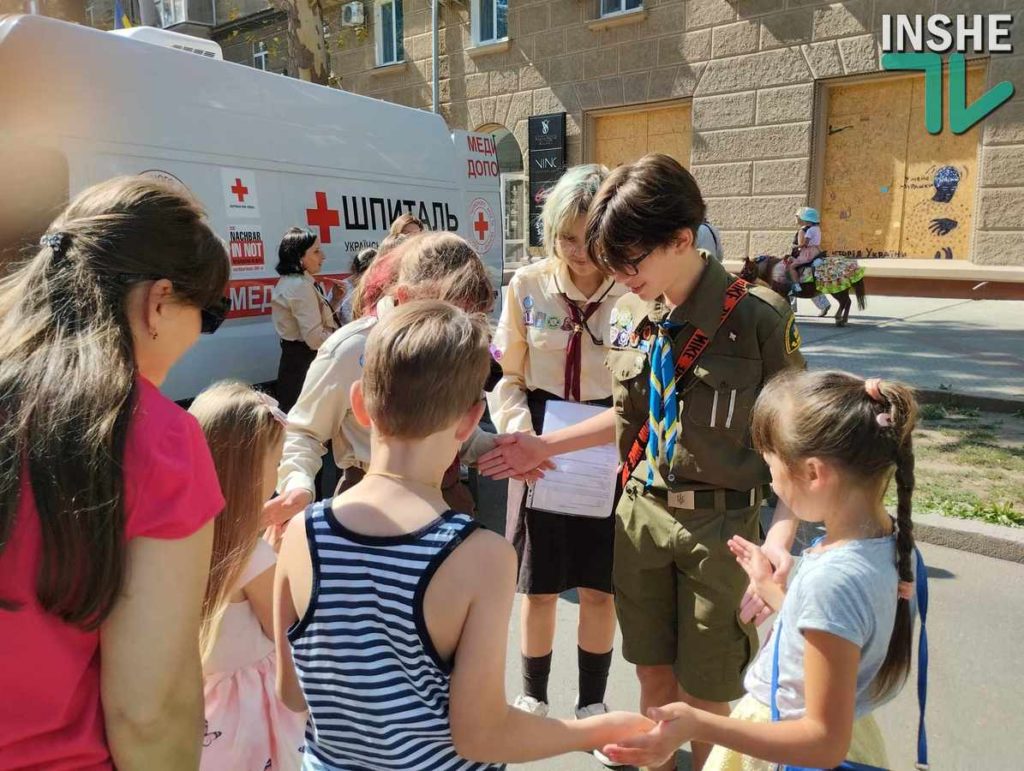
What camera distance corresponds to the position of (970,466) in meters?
5.09

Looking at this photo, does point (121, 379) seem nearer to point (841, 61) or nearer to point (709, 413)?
point (709, 413)

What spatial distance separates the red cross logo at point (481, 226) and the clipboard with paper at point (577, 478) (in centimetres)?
546

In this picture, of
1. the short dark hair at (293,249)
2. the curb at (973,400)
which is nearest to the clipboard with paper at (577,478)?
the short dark hair at (293,249)

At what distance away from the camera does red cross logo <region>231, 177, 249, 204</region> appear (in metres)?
5.12

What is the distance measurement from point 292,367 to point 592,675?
10.7 feet

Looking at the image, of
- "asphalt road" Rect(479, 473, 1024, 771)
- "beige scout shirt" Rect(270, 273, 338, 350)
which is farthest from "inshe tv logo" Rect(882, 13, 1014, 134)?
"beige scout shirt" Rect(270, 273, 338, 350)

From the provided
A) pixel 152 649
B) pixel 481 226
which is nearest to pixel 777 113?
pixel 481 226

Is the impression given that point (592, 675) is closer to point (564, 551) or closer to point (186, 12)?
point (564, 551)

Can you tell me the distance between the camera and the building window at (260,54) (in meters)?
20.3

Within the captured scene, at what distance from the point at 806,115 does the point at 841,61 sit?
2.87ft

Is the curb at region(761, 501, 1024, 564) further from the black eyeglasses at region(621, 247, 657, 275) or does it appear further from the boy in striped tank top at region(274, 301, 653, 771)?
the boy in striped tank top at region(274, 301, 653, 771)

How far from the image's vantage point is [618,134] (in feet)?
49.1

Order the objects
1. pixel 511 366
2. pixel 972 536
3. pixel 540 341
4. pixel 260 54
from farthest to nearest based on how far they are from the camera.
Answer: pixel 260 54 → pixel 972 536 → pixel 511 366 → pixel 540 341

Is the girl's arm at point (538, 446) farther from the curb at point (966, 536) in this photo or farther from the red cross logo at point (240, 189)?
the red cross logo at point (240, 189)
